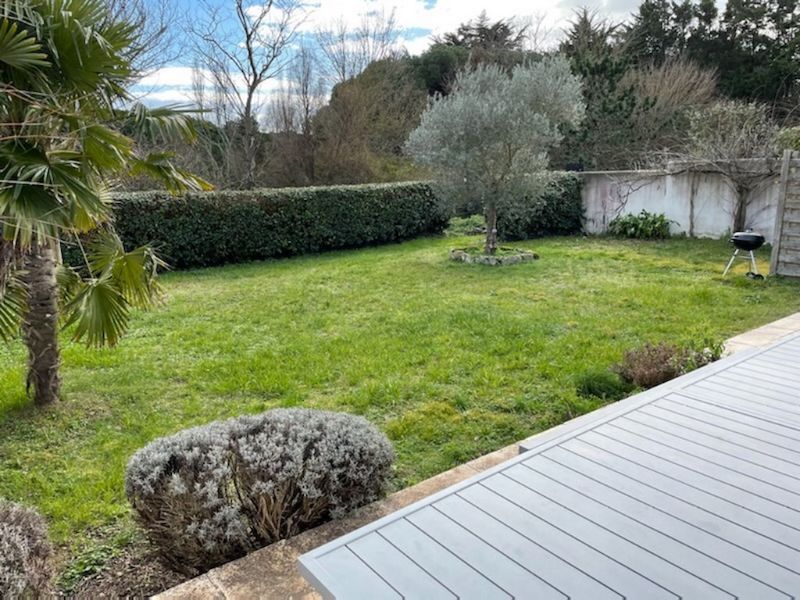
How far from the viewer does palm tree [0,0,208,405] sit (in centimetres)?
302

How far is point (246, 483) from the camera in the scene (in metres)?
2.35

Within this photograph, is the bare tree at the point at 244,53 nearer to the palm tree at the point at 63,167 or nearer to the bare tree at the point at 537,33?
the palm tree at the point at 63,167

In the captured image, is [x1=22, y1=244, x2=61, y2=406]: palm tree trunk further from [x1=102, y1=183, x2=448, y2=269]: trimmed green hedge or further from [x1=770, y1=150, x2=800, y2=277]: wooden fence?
[x1=770, y1=150, x2=800, y2=277]: wooden fence

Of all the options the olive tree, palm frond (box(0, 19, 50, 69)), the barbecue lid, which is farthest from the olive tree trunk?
palm frond (box(0, 19, 50, 69))

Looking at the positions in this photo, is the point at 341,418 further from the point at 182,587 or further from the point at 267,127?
the point at 267,127

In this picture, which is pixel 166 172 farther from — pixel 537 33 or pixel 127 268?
pixel 537 33

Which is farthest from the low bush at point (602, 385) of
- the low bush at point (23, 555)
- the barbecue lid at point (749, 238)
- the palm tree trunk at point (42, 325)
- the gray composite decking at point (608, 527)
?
the barbecue lid at point (749, 238)

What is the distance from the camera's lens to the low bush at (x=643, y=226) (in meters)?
11.8

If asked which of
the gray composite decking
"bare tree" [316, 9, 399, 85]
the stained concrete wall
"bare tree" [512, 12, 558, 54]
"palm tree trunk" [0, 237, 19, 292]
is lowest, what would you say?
the gray composite decking

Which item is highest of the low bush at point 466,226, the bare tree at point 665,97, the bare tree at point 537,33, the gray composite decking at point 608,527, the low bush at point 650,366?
the bare tree at point 537,33

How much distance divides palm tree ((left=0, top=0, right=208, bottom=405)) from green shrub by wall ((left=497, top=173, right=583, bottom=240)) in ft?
28.9

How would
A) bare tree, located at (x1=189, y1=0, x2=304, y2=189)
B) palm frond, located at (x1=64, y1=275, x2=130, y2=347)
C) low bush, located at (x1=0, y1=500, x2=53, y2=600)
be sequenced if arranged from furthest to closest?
1. bare tree, located at (x1=189, y1=0, x2=304, y2=189)
2. palm frond, located at (x1=64, y1=275, x2=130, y2=347)
3. low bush, located at (x1=0, y1=500, x2=53, y2=600)

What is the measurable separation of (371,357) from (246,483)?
8.98ft

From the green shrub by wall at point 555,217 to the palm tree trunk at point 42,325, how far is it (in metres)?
9.41
